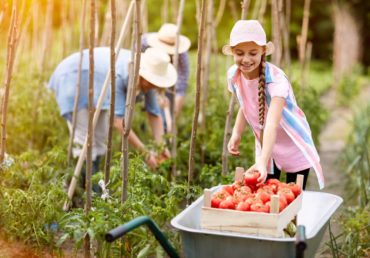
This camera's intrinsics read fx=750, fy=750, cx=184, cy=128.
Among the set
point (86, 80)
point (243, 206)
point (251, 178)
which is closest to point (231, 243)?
point (243, 206)

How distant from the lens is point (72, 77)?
488 cm

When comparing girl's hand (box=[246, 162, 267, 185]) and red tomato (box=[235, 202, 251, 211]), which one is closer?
red tomato (box=[235, 202, 251, 211])

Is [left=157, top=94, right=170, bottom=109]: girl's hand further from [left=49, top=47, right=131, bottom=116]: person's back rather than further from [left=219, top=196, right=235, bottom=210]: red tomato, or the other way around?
[left=219, top=196, right=235, bottom=210]: red tomato

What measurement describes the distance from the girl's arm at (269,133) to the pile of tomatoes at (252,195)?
0.11ft

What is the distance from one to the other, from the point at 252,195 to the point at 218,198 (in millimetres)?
133

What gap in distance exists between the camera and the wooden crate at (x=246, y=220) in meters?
2.70

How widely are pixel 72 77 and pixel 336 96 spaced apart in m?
8.69

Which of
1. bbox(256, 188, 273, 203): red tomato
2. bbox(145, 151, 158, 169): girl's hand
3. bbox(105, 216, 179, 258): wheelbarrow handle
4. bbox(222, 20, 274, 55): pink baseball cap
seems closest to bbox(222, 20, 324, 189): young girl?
bbox(222, 20, 274, 55): pink baseball cap

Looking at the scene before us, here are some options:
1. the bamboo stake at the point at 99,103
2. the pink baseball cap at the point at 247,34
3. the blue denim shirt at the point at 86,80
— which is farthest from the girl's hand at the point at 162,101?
the pink baseball cap at the point at 247,34

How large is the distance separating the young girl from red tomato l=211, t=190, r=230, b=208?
167 mm

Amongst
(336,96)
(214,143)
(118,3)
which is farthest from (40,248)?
(336,96)

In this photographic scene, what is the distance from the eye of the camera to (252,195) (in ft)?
9.43

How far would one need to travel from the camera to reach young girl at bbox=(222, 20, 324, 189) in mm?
3158

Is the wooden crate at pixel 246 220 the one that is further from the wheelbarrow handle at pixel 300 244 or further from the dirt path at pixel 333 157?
the dirt path at pixel 333 157
